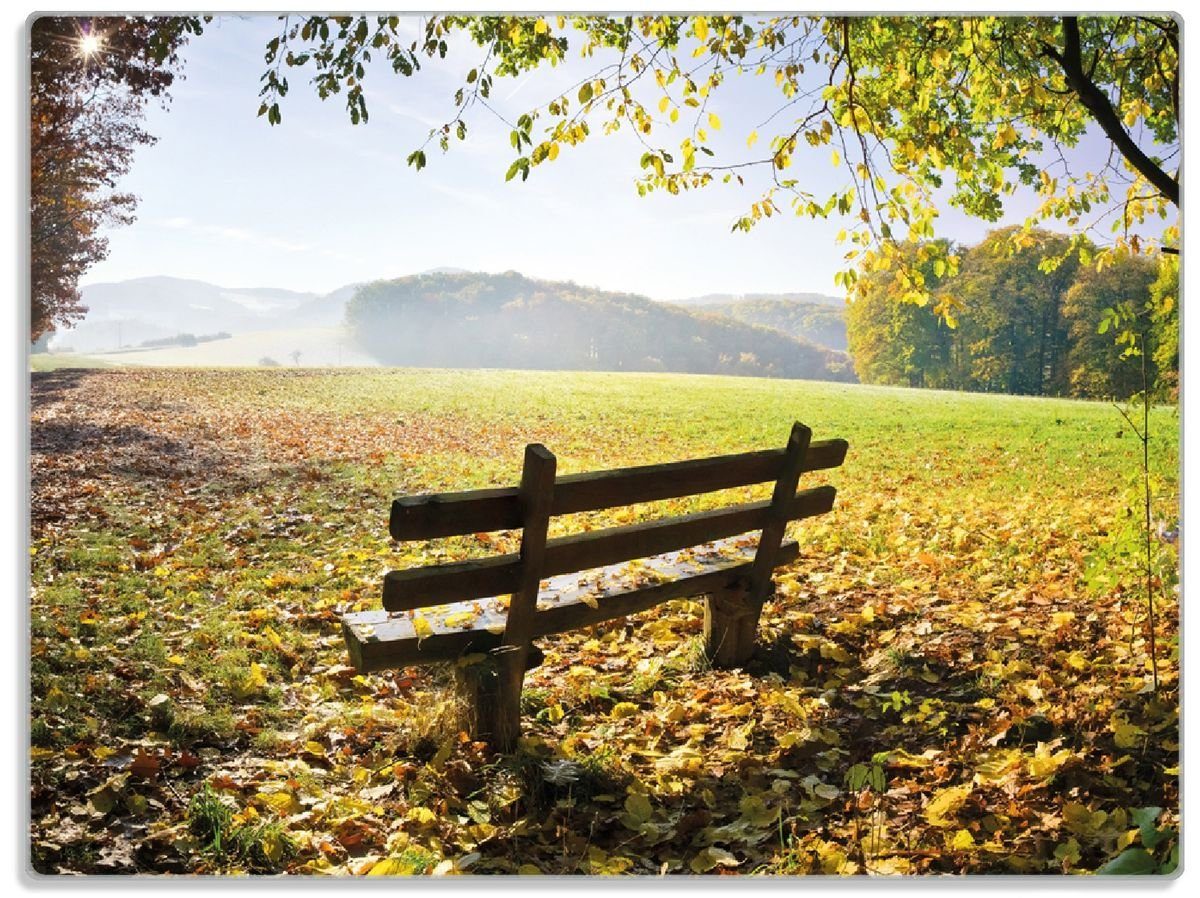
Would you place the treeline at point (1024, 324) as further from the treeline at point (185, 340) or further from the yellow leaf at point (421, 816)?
the treeline at point (185, 340)

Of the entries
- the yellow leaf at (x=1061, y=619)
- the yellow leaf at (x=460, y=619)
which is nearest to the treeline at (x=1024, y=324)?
the yellow leaf at (x=1061, y=619)

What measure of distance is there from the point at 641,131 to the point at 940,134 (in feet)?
5.28

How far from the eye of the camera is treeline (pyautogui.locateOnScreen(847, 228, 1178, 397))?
4047mm

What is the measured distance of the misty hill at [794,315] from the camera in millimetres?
4672

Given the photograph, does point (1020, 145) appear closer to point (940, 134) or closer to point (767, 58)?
point (940, 134)

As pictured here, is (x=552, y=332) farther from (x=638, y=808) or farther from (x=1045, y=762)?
(x=1045, y=762)

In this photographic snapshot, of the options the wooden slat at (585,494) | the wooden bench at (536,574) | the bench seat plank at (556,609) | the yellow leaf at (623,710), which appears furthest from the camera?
the yellow leaf at (623,710)

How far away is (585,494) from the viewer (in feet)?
10.1

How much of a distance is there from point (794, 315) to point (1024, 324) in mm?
1338

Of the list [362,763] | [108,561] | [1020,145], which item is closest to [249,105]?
[108,561]

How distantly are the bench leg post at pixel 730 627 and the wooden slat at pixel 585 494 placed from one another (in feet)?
2.06

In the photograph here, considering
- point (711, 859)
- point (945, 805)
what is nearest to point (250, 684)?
point (711, 859)

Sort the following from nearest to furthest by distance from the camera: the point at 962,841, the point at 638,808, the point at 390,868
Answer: the point at 962,841
the point at 390,868
the point at 638,808

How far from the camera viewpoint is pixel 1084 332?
452 cm
